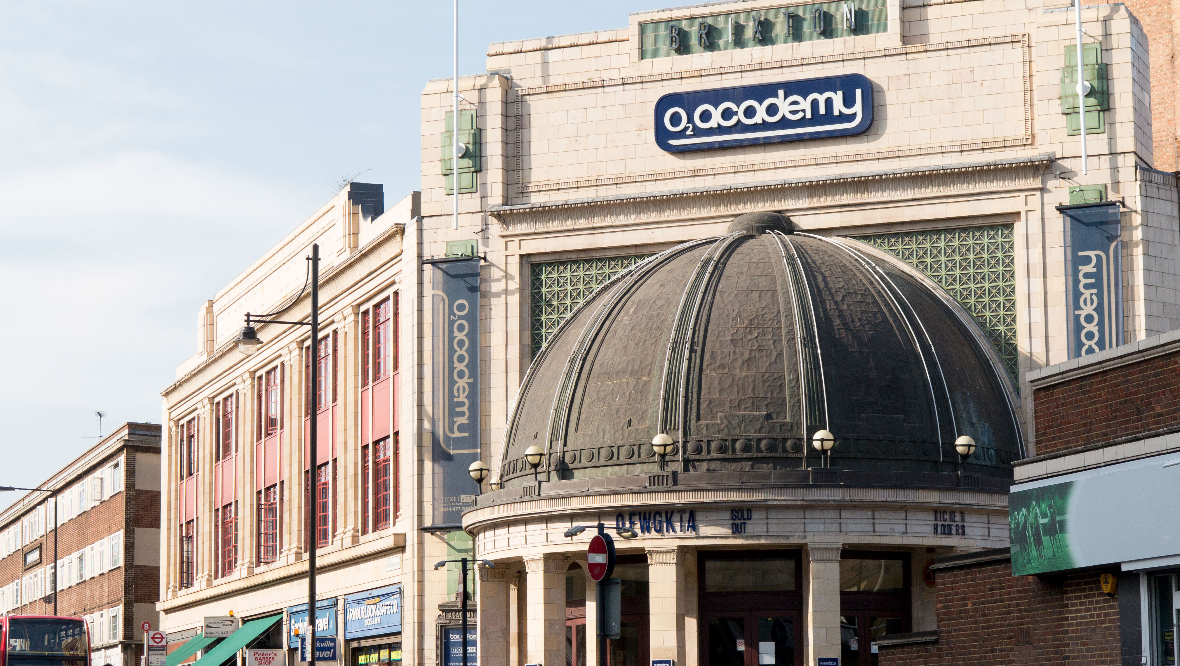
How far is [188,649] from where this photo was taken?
199ft

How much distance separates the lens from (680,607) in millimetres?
33281

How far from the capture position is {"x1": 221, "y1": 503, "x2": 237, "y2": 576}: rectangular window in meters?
62.7

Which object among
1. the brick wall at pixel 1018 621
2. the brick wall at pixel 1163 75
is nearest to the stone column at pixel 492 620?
the brick wall at pixel 1018 621

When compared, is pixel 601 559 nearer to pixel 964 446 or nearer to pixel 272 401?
pixel 964 446

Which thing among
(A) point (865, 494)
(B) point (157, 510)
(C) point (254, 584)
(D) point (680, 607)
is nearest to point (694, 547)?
(D) point (680, 607)

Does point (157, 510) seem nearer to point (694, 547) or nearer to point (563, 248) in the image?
point (563, 248)

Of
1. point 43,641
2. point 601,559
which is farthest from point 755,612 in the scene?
point 43,641

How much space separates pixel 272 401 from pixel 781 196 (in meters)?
24.4

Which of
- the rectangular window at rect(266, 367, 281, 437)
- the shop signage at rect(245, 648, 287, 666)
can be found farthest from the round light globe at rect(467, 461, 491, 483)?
the rectangular window at rect(266, 367, 281, 437)

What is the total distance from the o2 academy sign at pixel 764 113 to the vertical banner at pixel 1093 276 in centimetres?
589

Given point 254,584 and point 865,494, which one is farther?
point 254,584

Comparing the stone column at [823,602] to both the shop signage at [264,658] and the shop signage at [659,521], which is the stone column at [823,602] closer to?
the shop signage at [659,521]

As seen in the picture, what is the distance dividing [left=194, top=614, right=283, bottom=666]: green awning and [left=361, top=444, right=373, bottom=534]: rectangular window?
305 inches

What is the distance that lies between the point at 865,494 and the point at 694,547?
12.0ft
